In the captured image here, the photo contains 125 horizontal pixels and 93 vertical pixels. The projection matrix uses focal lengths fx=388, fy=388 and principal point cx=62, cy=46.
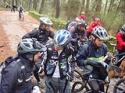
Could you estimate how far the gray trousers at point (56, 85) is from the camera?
7.04 metres

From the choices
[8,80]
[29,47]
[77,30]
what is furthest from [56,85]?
[77,30]

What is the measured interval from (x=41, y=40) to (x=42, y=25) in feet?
2.01

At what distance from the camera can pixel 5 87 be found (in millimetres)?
5043

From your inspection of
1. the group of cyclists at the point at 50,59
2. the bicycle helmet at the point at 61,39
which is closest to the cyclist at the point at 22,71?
the group of cyclists at the point at 50,59

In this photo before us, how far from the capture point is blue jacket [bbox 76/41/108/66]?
25.4ft

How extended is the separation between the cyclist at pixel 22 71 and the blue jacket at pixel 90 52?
2.40 metres

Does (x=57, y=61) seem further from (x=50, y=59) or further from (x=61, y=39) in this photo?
(x=61, y=39)

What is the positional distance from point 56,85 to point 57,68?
31 cm

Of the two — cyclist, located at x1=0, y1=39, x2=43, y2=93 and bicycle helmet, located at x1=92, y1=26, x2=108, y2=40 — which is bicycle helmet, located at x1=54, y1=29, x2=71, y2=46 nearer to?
bicycle helmet, located at x1=92, y1=26, x2=108, y2=40

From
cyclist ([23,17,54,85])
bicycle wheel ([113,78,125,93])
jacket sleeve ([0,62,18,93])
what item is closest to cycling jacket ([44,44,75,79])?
jacket sleeve ([0,62,18,93])

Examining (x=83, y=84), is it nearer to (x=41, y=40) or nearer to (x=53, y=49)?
(x=41, y=40)

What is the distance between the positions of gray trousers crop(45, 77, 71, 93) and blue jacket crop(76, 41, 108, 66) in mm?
837

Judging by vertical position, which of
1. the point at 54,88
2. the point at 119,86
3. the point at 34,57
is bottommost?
the point at 119,86

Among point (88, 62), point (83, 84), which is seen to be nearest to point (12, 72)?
point (88, 62)
